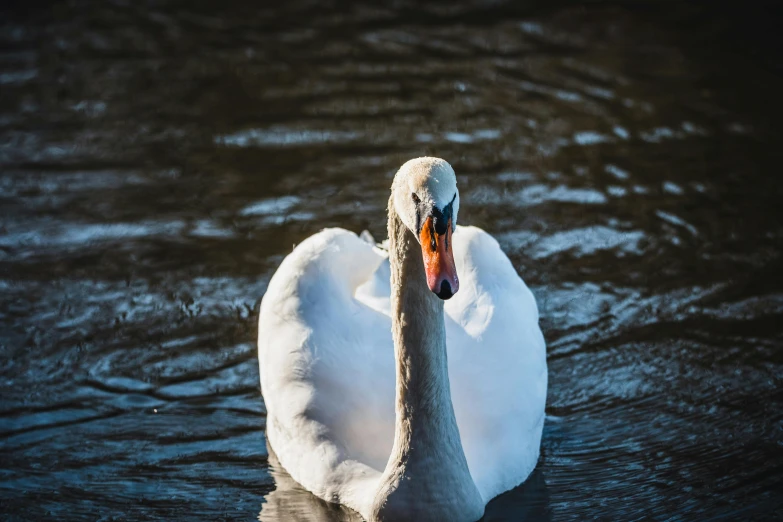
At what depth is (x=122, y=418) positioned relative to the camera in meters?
6.98

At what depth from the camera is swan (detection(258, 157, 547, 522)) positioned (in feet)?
17.4

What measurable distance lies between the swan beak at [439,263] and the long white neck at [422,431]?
64cm

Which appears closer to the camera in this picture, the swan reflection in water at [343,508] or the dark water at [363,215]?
the swan reflection in water at [343,508]

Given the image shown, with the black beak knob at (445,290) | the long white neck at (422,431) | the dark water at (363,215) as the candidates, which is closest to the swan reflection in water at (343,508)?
the dark water at (363,215)

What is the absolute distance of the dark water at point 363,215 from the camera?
6.47 metres

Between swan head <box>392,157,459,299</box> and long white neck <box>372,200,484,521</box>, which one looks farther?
long white neck <box>372,200,484,521</box>

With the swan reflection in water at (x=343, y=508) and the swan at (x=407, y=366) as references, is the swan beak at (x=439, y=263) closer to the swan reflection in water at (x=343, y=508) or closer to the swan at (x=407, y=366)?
the swan at (x=407, y=366)

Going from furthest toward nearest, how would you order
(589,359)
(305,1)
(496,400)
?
(305,1) < (589,359) < (496,400)

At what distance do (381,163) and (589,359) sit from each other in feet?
10.5

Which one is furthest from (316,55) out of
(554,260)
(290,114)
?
(554,260)

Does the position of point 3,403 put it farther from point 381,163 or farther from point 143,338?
point 381,163

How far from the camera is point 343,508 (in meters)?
5.96

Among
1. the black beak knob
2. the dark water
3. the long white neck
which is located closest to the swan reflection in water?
the dark water

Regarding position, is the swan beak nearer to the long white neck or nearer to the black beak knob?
the black beak knob
